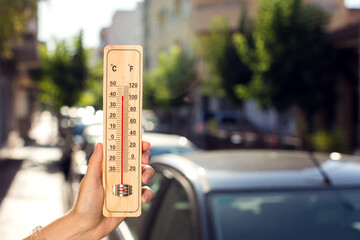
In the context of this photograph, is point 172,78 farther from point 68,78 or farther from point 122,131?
point 122,131

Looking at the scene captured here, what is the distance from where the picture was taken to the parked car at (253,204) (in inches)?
113

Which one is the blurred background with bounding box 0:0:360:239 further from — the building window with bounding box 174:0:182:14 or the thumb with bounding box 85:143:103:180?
the building window with bounding box 174:0:182:14

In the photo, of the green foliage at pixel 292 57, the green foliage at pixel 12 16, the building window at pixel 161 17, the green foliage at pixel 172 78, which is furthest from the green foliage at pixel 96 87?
the building window at pixel 161 17

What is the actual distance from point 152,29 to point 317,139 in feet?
101

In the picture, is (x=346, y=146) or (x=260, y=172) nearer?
(x=260, y=172)

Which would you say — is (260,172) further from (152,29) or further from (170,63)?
(152,29)

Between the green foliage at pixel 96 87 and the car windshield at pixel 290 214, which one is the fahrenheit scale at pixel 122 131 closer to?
the green foliage at pixel 96 87

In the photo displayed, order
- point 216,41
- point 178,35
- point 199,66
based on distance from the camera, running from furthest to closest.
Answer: point 178,35
point 199,66
point 216,41

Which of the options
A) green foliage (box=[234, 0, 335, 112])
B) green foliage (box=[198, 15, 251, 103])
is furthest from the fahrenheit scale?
green foliage (box=[198, 15, 251, 103])

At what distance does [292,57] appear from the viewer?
16.1 m

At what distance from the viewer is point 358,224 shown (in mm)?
3080

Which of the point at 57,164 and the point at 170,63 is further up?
the point at 170,63

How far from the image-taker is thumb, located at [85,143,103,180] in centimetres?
139

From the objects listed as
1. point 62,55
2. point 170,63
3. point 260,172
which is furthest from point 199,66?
point 260,172
